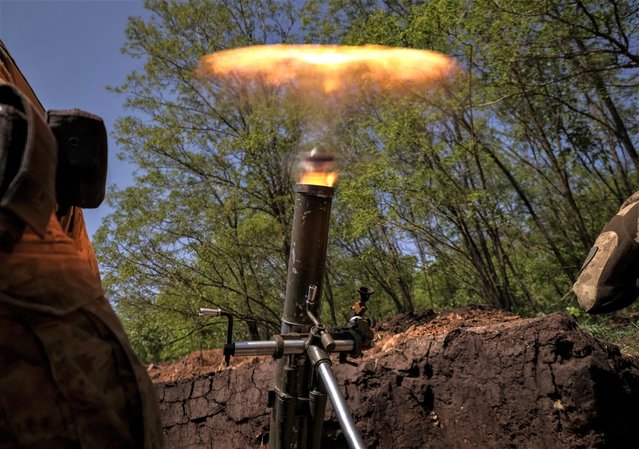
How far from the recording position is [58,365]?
31.3 inches

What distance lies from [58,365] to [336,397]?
4.28 feet

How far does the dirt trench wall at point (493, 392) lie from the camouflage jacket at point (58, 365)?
3830 mm

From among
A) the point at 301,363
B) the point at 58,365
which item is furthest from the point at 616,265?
the point at 58,365

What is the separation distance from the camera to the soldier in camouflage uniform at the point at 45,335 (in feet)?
2.45

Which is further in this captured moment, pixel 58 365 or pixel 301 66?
pixel 301 66

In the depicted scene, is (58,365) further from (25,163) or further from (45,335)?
(25,163)

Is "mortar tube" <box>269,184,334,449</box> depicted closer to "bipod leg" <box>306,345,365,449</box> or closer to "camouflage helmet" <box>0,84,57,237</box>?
"bipod leg" <box>306,345,365,449</box>

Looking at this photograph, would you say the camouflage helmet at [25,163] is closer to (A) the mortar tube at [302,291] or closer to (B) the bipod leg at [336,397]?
(B) the bipod leg at [336,397]

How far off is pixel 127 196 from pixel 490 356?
34.6 feet

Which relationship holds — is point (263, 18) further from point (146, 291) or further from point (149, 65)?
point (146, 291)

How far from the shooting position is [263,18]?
1320cm

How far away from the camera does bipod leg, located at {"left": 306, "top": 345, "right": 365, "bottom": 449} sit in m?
1.64

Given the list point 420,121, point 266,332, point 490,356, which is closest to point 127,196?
point 266,332

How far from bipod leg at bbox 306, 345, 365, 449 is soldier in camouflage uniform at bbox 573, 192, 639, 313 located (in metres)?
1.89
